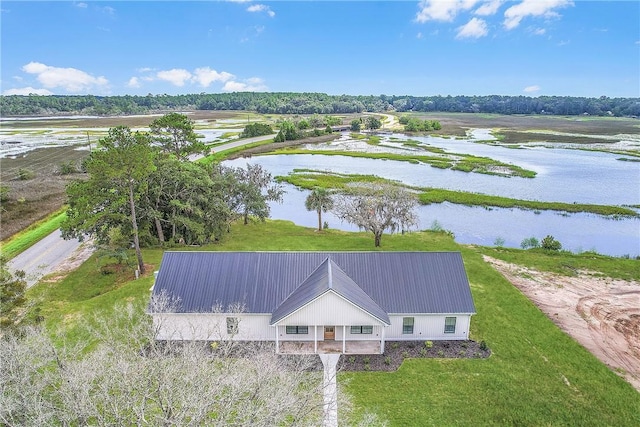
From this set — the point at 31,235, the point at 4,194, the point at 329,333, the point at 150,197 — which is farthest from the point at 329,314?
the point at 4,194

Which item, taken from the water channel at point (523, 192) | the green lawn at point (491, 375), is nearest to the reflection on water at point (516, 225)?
the water channel at point (523, 192)

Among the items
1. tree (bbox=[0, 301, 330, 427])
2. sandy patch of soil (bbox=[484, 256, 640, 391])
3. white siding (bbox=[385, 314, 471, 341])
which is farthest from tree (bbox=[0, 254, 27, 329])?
sandy patch of soil (bbox=[484, 256, 640, 391])

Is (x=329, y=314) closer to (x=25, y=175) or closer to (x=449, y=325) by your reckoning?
(x=449, y=325)

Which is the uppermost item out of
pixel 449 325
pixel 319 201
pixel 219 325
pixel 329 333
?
pixel 319 201

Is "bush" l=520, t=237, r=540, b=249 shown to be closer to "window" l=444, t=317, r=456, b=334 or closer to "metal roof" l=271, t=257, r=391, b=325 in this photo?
"window" l=444, t=317, r=456, b=334

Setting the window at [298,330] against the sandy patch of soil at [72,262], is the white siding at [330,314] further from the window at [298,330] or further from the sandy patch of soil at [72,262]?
the sandy patch of soil at [72,262]

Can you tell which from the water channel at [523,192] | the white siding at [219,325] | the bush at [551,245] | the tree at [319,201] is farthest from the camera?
the water channel at [523,192]

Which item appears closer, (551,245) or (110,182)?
(110,182)
